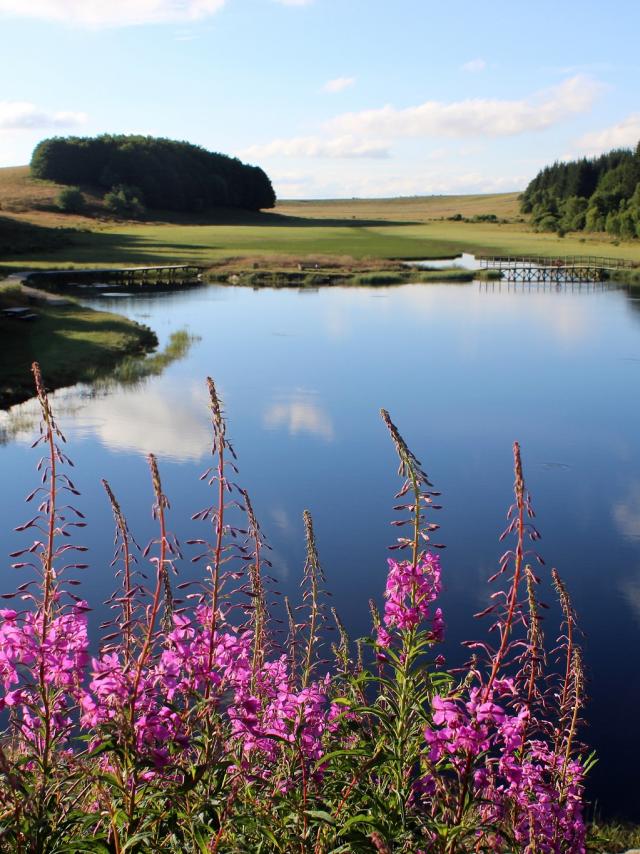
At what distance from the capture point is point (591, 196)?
95688mm

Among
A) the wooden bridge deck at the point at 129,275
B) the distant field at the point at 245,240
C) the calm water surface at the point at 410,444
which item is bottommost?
the calm water surface at the point at 410,444

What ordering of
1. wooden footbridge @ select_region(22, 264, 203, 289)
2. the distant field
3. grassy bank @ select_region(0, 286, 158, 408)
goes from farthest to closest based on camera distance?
the distant field, wooden footbridge @ select_region(22, 264, 203, 289), grassy bank @ select_region(0, 286, 158, 408)

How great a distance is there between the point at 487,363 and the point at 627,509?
13.6 metres

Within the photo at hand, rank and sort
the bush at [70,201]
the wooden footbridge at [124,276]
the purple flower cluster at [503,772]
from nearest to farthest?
the purple flower cluster at [503,772] → the wooden footbridge at [124,276] → the bush at [70,201]

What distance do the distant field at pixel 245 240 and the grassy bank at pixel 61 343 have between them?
64.4 ft

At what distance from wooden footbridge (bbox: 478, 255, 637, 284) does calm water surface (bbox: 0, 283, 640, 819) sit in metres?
21.6

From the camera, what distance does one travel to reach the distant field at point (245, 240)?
60750 millimetres

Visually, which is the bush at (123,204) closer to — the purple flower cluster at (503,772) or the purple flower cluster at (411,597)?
the purple flower cluster at (411,597)

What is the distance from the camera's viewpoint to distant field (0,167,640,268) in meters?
60.8

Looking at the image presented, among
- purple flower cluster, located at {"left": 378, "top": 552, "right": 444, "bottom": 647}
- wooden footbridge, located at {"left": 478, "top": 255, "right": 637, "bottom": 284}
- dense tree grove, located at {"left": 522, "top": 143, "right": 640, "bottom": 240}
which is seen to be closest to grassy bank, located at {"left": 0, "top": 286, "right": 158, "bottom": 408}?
purple flower cluster, located at {"left": 378, "top": 552, "right": 444, "bottom": 647}

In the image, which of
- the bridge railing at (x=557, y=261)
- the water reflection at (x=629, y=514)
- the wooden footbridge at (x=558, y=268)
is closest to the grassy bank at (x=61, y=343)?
the water reflection at (x=629, y=514)

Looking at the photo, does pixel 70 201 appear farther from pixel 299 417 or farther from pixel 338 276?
pixel 299 417

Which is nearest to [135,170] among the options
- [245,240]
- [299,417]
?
[245,240]

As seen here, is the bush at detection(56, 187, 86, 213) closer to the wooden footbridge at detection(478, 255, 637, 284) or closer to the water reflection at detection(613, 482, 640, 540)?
the wooden footbridge at detection(478, 255, 637, 284)
